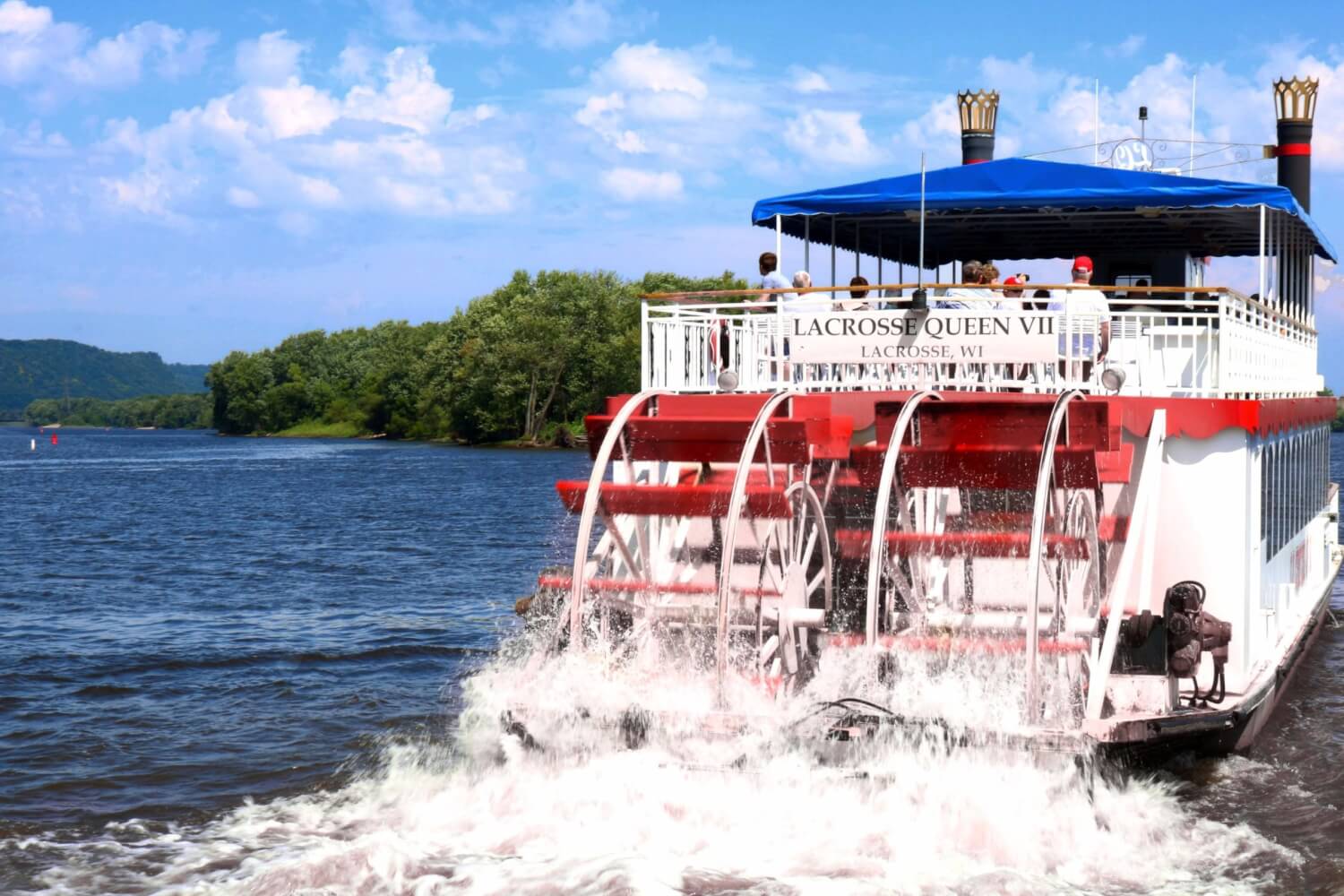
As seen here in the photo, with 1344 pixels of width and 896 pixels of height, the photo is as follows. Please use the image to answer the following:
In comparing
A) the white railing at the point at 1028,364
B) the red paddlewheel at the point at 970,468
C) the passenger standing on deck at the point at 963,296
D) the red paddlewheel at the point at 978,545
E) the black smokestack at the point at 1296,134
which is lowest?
the red paddlewheel at the point at 978,545

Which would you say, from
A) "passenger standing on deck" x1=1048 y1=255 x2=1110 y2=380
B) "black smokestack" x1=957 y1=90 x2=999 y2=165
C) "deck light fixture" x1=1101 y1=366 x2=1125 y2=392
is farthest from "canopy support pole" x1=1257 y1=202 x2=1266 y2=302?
"black smokestack" x1=957 y1=90 x2=999 y2=165

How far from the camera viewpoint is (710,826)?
8.21 m

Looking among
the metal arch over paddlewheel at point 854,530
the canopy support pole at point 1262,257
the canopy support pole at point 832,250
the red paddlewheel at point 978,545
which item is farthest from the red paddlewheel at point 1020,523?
the canopy support pole at point 832,250

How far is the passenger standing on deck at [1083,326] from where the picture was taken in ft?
32.5

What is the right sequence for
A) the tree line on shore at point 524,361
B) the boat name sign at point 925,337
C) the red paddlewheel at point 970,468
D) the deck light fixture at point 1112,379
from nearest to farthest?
the deck light fixture at point 1112,379 → the red paddlewheel at point 970,468 → the boat name sign at point 925,337 → the tree line on shore at point 524,361

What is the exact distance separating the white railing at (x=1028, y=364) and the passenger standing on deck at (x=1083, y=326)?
0.01 metres

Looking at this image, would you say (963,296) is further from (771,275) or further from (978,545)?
(978,545)

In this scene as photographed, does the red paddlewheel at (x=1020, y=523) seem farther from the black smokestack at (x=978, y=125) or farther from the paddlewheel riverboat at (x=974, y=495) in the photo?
the black smokestack at (x=978, y=125)

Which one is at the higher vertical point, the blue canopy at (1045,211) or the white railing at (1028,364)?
the blue canopy at (1045,211)

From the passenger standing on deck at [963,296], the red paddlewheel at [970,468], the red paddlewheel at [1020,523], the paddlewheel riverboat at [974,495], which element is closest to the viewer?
the paddlewheel riverboat at [974,495]

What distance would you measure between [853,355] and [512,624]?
23.4 ft

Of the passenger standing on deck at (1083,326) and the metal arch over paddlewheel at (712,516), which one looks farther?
the passenger standing on deck at (1083,326)

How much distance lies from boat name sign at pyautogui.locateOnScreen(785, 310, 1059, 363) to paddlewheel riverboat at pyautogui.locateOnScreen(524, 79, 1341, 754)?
0.01 metres

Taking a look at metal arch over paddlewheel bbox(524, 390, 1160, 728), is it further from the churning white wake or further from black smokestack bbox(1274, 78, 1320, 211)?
black smokestack bbox(1274, 78, 1320, 211)
